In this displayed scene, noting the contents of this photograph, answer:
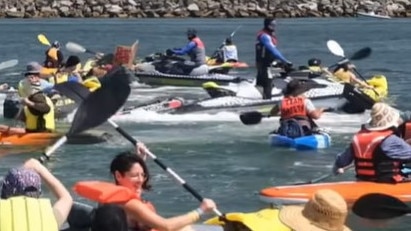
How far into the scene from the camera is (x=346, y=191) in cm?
836

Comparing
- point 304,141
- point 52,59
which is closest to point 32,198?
point 304,141

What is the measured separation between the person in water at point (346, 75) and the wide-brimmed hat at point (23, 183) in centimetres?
1087

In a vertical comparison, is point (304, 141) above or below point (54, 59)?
above

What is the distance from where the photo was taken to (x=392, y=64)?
26.7 m

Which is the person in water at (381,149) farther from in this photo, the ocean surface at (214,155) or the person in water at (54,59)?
the person in water at (54,59)

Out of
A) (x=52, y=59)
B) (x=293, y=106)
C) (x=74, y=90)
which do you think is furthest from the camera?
(x=52, y=59)

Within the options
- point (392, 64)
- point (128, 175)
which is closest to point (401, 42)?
point (392, 64)

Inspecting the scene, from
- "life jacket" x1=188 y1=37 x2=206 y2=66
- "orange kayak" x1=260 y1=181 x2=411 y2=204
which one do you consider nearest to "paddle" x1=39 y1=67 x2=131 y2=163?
"orange kayak" x1=260 y1=181 x2=411 y2=204

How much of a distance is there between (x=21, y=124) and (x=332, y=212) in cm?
959

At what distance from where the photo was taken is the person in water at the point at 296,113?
11570 millimetres

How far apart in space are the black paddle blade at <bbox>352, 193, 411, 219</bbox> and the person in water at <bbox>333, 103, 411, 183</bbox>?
1.38ft

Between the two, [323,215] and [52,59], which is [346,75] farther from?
[323,215]

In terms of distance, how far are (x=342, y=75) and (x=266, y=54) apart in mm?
1864

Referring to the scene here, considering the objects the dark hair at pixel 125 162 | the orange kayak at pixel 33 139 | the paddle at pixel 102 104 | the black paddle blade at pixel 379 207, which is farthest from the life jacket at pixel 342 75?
the dark hair at pixel 125 162
